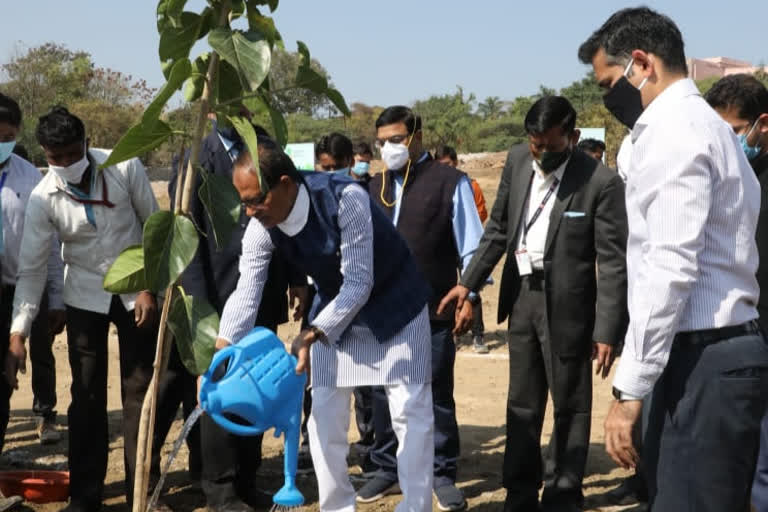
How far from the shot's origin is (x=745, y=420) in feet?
8.03

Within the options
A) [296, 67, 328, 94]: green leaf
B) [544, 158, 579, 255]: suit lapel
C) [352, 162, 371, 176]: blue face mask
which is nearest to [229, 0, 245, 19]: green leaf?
[296, 67, 328, 94]: green leaf

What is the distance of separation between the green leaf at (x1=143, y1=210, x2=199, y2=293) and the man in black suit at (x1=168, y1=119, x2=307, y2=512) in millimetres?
1914

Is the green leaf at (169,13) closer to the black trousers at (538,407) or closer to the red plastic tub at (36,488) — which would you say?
the black trousers at (538,407)

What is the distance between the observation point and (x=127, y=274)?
8.75 ft

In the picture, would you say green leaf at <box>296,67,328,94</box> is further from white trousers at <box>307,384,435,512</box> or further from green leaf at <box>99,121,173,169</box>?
white trousers at <box>307,384,435,512</box>

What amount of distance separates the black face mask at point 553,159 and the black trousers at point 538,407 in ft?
1.73

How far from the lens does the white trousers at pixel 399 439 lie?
12.5 feet

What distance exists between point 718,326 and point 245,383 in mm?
1411

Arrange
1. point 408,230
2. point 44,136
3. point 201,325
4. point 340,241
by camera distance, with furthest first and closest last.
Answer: point 408,230, point 44,136, point 340,241, point 201,325

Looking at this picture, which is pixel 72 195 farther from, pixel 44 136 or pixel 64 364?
pixel 64 364

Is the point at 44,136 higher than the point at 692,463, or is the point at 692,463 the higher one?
the point at 44,136

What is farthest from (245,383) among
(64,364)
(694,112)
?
(64,364)

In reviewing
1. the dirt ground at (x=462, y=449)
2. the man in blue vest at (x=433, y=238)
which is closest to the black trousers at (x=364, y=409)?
the dirt ground at (x=462, y=449)

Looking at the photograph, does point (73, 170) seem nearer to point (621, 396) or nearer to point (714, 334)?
point (621, 396)
